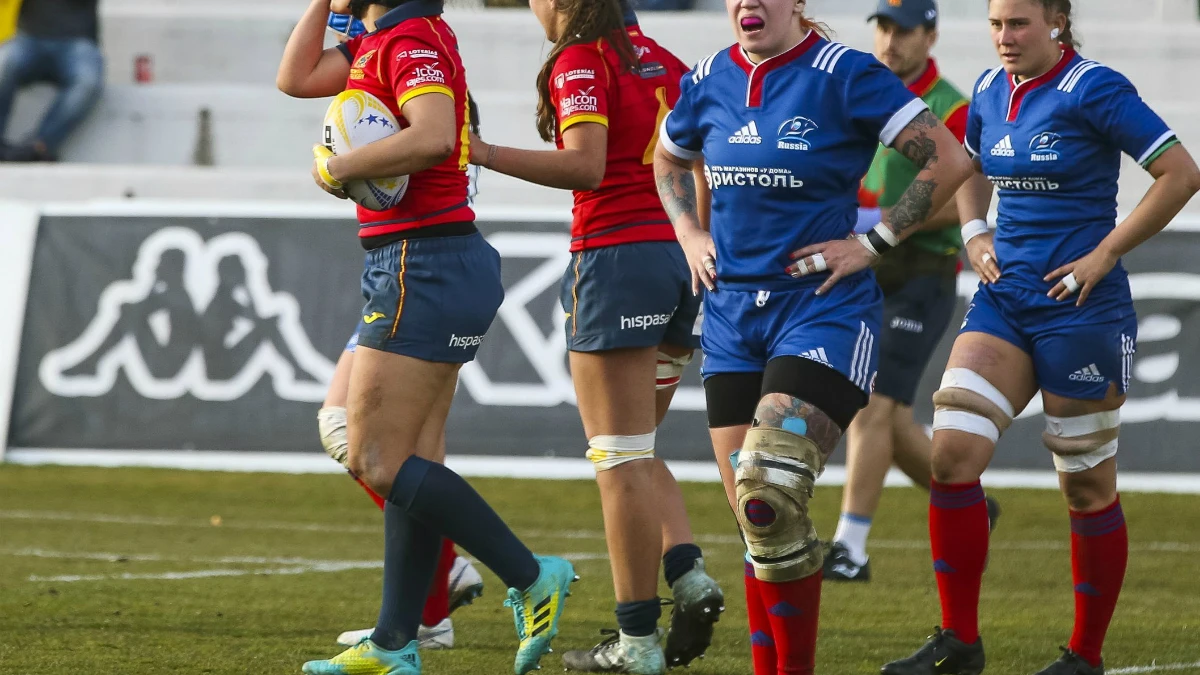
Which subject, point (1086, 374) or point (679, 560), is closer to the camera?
point (1086, 374)

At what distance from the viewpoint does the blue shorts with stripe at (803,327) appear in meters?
4.56

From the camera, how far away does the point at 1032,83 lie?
17.7 feet

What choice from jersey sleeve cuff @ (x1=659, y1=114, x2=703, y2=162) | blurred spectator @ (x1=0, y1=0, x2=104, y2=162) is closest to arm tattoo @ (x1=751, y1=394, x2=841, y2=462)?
jersey sleeve cuff @ (x1=659, y1=114, x2=703, y2=162)

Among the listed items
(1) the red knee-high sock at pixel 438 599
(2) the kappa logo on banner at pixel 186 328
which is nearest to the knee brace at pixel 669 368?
(1) the red knee-high sock at pixel 438 599

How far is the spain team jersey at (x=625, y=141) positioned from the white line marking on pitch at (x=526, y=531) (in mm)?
3619

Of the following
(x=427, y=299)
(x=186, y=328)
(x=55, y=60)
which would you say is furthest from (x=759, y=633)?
(x=55, y=60)

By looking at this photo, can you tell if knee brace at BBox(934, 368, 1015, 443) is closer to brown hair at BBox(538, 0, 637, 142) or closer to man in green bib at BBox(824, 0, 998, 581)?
brown hair at BBox(538, 0, 637, 142)

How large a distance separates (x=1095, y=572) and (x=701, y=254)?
64.8 inches

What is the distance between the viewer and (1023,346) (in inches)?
213

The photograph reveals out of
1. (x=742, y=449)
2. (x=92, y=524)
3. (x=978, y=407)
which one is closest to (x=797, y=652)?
(x=742, y=449)

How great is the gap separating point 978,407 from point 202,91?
11.5m

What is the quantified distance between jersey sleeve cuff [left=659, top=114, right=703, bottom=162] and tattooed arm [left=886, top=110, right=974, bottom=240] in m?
0.65

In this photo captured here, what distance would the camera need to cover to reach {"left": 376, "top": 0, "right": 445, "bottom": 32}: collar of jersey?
16.6 ft

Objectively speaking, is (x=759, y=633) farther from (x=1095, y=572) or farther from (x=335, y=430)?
(x=335, y=430)
